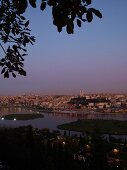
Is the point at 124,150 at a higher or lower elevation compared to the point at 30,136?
lower

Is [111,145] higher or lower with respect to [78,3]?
lower

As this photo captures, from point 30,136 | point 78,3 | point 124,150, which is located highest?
point 78,3

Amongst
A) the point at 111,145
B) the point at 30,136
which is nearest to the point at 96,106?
the point at 111,145

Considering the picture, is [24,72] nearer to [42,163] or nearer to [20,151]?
[42,163]

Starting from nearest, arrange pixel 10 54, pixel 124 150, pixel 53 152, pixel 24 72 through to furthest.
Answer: pixel 24 72
pixel 10 54
pixel 53 152
pixel 124 150

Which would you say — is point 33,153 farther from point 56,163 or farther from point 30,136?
point 30,136

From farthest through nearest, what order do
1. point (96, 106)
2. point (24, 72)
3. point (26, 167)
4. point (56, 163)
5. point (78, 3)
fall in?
point (96, 106), point (56, 163), point (26, 167), point (24, 72), point (78, 3)

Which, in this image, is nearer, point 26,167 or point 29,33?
point 29,33

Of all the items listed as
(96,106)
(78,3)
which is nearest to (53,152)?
(78,3)

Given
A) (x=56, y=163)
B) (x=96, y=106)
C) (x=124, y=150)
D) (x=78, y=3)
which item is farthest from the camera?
(x=96, y=106)
